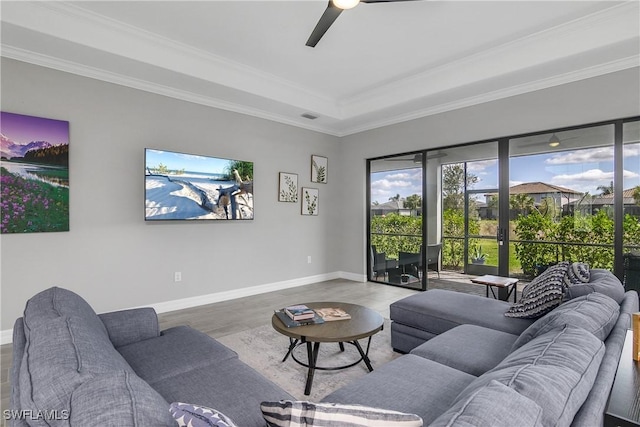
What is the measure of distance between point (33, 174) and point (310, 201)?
370 centimetres

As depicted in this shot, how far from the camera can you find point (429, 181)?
5191mm

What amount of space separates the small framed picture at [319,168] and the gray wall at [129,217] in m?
0.61

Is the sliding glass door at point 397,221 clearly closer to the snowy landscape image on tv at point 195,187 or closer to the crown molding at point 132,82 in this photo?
the crown molding at point 132,82

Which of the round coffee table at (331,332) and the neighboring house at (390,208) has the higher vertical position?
the neighboring house at (390,208)

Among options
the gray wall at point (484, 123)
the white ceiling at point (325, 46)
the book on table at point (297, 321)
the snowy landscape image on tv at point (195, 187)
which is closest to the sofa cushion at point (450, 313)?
the book on table at point (297, 321)

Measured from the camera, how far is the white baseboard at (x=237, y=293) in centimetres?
407

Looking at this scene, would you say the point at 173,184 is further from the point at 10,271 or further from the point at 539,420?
the point at 539,420

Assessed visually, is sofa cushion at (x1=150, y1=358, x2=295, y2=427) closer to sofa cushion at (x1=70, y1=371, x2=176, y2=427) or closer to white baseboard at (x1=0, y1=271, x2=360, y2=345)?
sofa cushion at (x1=70, y1=371, x2=176, y2=427)

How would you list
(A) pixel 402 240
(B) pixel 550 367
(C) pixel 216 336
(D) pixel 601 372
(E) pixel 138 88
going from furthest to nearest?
(A) pixel 402 240 → (E) pixel 138 88 → (C) pixel 216 336 → (D) pixel 601 372 → (B) pixel 550 367

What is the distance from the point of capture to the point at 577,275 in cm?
234

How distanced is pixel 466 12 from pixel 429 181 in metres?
2.54

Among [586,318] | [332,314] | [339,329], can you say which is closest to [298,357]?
[332,314]

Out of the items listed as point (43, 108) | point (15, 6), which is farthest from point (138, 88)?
point (15, 6)

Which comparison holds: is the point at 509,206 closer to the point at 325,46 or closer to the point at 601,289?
the point at 601,289
